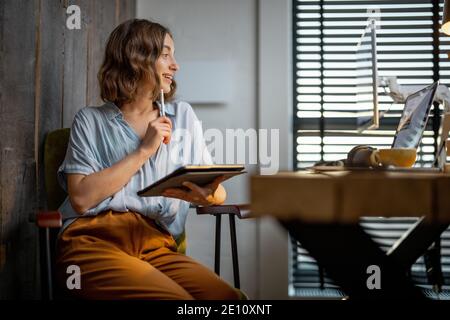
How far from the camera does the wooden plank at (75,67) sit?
2014mm

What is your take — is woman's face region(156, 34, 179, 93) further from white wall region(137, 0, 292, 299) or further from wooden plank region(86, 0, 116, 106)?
white wall region(137, 0, 292, 299)

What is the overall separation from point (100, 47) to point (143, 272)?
1.29 meters

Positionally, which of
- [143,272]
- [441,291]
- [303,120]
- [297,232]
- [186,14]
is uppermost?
[186,14]

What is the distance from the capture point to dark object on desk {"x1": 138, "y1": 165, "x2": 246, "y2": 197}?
1180mm

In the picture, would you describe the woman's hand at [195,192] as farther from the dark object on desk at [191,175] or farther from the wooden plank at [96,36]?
the wooden plank at [96,36]

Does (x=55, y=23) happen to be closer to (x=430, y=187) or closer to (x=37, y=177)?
(x=37, y=177)

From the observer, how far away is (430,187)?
82 cm

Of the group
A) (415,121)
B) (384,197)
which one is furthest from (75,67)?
(384,197)

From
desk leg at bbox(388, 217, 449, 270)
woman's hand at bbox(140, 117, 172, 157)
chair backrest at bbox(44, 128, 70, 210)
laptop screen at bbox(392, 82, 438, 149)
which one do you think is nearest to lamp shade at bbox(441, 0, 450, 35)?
laptop screen at bbox(392, 82, 438, 149)

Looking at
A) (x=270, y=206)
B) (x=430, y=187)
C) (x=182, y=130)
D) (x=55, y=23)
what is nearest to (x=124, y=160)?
(x=182, y=130)

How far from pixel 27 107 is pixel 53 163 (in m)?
0.19

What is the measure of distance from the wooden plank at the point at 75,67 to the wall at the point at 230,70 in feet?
1.98

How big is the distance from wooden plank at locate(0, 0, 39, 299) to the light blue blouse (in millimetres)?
140

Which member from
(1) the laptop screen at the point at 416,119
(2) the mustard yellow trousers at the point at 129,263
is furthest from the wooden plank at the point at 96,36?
(1) the laptop screen at the point at 416,119
